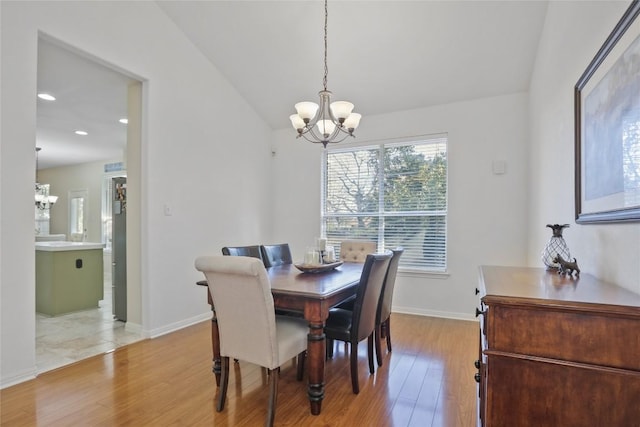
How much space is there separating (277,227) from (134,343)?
98.2 inches

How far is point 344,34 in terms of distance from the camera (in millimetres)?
3527

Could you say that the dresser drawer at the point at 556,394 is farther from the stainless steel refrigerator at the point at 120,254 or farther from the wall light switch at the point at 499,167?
the stainless steel refrigerator at the point at 120,254

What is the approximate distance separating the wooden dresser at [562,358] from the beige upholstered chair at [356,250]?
7.89ft

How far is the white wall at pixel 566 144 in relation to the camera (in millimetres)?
1483

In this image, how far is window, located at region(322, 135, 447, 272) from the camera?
4.23 metres

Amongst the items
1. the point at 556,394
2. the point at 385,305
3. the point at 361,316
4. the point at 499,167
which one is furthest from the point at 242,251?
the point at 499,167

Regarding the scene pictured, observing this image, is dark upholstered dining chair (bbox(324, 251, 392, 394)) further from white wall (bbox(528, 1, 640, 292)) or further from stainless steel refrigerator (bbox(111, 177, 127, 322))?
stainless steel refrigerator (bbox(111, 177, 127, 322))

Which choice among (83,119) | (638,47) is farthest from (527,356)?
(83,119)

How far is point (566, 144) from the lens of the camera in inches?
89.2

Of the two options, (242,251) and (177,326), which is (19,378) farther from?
(242,251)

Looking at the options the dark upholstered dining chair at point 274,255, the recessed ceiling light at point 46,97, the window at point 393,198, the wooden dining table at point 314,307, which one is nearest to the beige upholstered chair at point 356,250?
the dark upholstered dining chair at point 274,255

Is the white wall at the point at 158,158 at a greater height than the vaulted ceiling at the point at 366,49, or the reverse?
the vaulted ceiling at the point at 366,49

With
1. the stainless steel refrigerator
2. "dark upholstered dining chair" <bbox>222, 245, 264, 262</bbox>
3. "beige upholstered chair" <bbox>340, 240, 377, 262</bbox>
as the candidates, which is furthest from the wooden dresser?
the stainless steel refrigerator

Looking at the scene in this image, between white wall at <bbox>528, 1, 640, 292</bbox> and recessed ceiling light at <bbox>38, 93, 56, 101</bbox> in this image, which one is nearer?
white wall at <bbox>528, 1, 640, 292</bbox>
